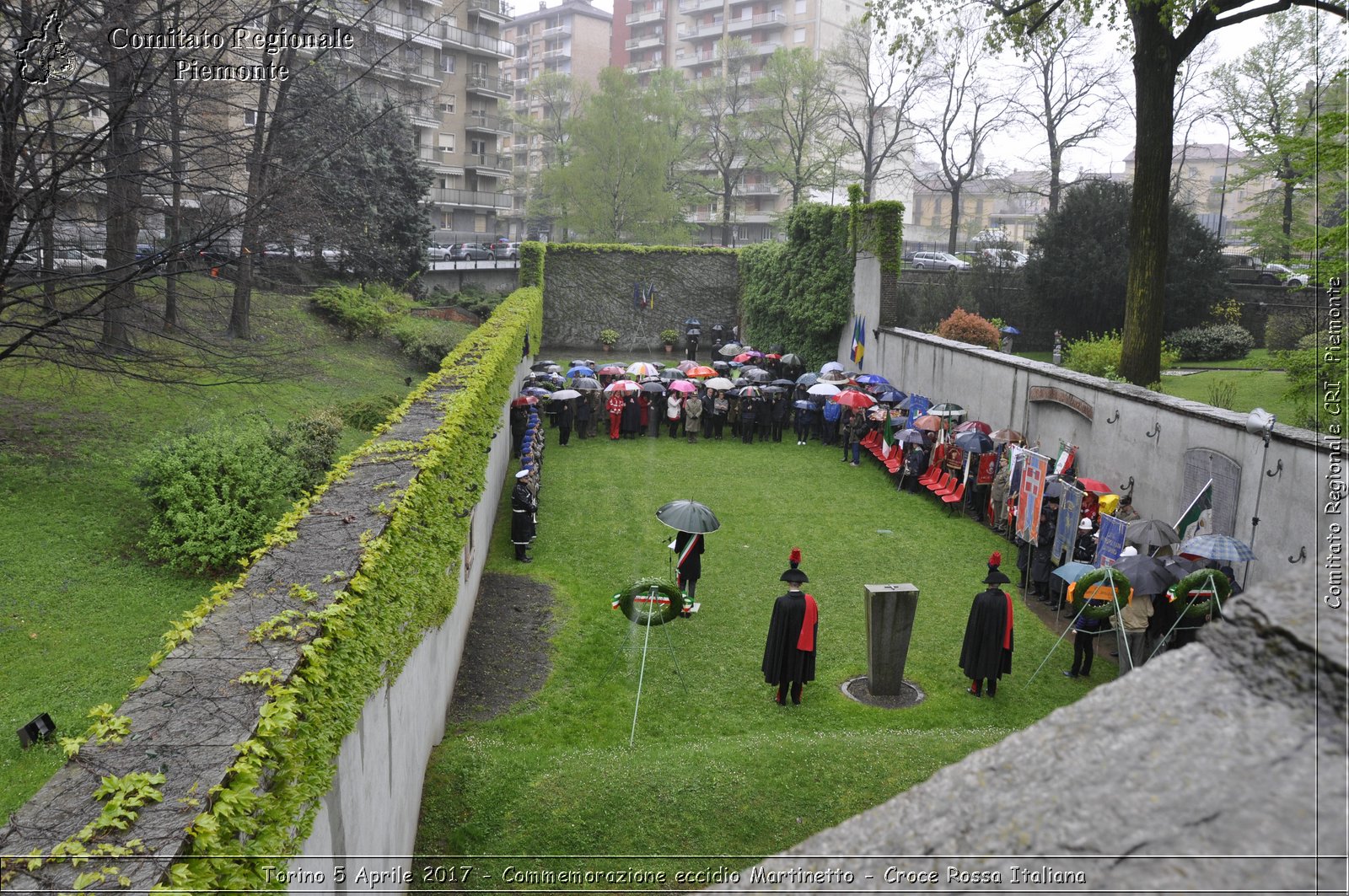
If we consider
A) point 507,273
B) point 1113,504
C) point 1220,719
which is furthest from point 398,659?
point 507,273

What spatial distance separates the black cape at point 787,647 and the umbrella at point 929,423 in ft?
30.3

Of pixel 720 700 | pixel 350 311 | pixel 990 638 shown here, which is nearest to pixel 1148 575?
pixel 990 638

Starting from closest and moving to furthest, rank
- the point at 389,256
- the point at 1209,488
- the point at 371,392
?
the point at 1209,488 → the point at 371,392 → the point at 389,256

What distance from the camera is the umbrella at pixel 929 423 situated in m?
18.6

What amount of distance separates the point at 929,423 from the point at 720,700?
990cm

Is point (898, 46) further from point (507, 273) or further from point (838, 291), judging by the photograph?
point (507, 273)

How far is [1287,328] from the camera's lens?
2783 centimetres

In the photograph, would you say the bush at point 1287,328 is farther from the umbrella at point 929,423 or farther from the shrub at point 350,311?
the shrub at point 350,311

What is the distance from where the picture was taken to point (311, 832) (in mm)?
4383

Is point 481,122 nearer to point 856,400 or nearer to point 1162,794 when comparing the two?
point 856,400

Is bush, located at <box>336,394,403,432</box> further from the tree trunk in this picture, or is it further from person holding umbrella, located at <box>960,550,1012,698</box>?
the tree trunk

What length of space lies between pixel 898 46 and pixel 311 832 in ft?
64.8

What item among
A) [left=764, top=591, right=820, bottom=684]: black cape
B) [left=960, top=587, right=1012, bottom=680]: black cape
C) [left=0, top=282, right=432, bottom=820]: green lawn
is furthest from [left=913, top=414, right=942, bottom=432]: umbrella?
[left=0, top=282, right=432, bottom=820]: green lawn

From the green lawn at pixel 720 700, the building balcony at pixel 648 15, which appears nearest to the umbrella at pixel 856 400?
the green lawn at pixel 720 700
